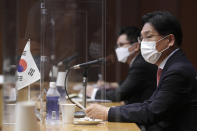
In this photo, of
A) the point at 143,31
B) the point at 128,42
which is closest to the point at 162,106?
the point at 143,31

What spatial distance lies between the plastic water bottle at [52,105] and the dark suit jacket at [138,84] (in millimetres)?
840

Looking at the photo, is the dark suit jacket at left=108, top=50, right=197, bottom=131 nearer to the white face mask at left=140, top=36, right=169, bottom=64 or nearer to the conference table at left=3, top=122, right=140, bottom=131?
the conference table at left=3, top=122, right=140, bottom=131

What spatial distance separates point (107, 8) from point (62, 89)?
2.33ft

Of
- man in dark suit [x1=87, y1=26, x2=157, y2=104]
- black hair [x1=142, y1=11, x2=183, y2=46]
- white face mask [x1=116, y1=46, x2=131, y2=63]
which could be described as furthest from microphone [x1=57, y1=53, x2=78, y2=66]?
white face mask [x1=116, y1=46, x2=131, y2=63]

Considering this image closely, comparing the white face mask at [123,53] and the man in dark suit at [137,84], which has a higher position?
the white face mask at [123,53]

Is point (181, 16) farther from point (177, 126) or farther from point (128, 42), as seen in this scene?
point (177, 126)

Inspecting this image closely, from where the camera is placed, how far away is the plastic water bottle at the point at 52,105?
6.32 ft

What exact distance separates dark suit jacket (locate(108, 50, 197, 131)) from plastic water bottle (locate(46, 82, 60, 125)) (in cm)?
29

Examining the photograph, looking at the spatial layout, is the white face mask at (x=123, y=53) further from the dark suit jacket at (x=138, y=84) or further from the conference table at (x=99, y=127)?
the conference table at (x=99, y=127)

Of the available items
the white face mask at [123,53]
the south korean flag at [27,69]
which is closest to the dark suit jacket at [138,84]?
the white face mask at [123,53]

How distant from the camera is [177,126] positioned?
199cm

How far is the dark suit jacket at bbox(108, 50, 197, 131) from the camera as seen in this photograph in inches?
76.5

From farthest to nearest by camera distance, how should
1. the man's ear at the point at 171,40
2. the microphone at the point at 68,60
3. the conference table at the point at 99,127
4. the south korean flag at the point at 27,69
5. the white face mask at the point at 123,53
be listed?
the white face mask at the point at 123,53, the microphone at the point at 68,60, the man's ear at the point at 171,40, the conference table at the point at 99,127, the south korean flag at the point at 27,69

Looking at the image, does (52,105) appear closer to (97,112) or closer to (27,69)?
(97,112)
